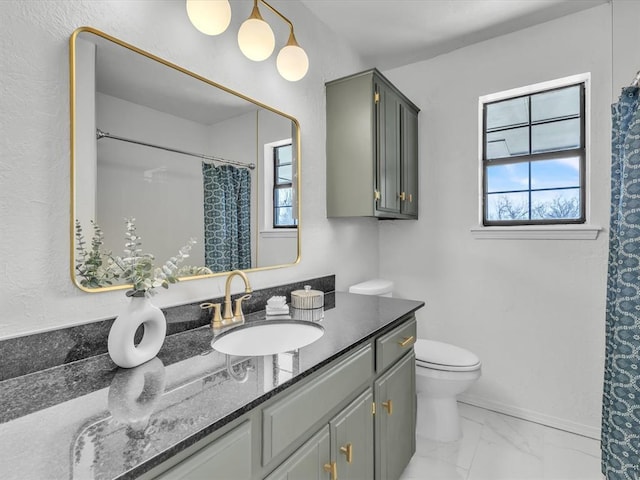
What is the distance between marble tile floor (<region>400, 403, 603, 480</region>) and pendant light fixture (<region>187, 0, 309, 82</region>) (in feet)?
7.01

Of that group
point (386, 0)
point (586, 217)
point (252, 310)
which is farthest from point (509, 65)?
point (252, 310)

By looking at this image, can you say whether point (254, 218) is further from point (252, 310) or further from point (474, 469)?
point (474, 469)

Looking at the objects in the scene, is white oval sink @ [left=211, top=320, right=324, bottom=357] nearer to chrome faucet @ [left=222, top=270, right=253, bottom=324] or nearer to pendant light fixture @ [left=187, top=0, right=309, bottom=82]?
chrome faucet @ [left=222, top=270, right=253, bottom=324]

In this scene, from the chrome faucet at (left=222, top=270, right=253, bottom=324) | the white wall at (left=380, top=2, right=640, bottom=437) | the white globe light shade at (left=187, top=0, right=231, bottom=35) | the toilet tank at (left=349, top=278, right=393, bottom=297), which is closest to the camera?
the white globe light shade at (left=187, top=0, right=231, bottom=35)

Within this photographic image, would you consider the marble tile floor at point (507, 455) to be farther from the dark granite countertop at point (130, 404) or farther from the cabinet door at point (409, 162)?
the cabinet door at point (409, 162)

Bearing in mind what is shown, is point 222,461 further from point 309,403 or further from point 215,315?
point 215,315

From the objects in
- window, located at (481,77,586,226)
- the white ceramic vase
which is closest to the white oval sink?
the white ceramic vase

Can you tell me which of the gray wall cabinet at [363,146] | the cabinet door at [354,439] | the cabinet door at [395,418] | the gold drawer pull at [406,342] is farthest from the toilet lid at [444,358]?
the gray wall cabinet at [363,146]

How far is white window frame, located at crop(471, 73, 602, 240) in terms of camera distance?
6.63ft

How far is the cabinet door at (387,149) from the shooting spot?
2.00m

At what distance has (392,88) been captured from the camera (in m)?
2.16

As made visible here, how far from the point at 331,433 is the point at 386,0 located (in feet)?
7.21

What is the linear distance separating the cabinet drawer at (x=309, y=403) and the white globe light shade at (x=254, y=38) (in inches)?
51.7

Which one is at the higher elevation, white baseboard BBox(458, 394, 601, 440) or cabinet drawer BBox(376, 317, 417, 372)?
cabinet drawer BBox(376, 317, 417, 372)
